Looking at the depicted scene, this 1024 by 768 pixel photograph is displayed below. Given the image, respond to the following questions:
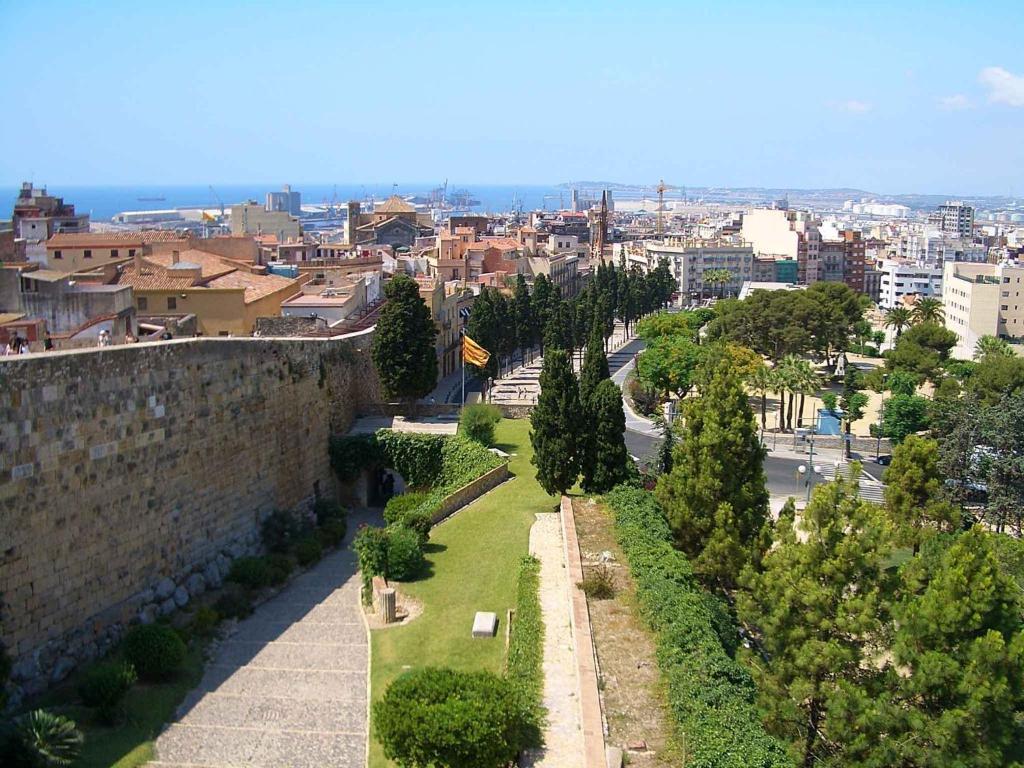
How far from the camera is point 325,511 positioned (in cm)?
3138

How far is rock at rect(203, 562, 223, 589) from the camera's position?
25.0 metres

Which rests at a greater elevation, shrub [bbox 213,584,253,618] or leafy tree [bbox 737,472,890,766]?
leafy tree [bbox 737,472,890,766]

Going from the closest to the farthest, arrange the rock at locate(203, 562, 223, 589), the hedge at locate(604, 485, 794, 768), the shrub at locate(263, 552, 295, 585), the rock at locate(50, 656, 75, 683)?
the hedge at locate(604, 485, 794, 768)
the rock at locate(50, 656, 75, 683)
the rock at locate(203, 562, 223, 589)
the shrub at locate(263, 552, 295, 585)

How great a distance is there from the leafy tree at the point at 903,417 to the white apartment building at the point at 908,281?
9036cm

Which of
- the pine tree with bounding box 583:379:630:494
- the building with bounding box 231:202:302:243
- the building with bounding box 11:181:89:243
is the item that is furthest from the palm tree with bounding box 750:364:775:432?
the building with bounding box 231:202:302:243

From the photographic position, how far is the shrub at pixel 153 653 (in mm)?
20422

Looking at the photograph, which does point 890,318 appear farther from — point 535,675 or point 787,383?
point 535,675

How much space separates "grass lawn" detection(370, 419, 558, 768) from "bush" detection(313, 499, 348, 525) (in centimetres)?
399

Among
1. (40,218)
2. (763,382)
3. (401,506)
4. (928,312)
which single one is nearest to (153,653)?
(401,506)

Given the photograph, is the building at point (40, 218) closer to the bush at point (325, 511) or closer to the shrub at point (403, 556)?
the bush at point (325, 511)

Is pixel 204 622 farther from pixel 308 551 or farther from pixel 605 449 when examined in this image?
pixel 605 449

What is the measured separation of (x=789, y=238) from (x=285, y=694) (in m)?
142

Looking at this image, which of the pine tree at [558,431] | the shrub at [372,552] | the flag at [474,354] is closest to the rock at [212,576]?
the shrub at [372,552]

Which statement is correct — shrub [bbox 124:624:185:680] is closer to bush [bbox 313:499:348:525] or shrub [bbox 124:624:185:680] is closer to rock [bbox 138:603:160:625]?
rock [bbox 138:603:160:625]
